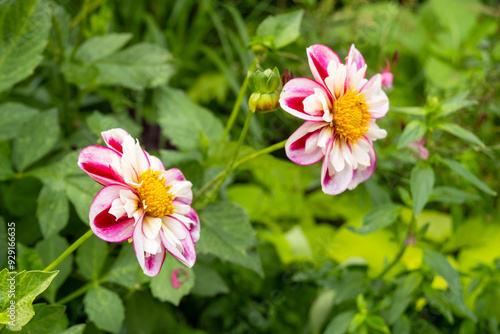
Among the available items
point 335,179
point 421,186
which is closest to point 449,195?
point 421,186

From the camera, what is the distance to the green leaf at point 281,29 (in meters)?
0.85

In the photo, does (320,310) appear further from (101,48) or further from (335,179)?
(101,48)

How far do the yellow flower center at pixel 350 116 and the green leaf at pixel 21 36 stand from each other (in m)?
0.57

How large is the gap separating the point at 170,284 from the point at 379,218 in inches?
15.2

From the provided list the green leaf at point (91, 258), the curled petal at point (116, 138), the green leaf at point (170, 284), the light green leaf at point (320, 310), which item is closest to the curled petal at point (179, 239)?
the curled petal at point (116, 138)

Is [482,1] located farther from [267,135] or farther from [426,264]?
[426,264]

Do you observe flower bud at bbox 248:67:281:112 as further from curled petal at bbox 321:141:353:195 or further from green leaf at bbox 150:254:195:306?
green leaf at bbox 150:254:195:306

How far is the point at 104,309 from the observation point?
0.79 meters

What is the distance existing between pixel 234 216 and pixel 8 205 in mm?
448

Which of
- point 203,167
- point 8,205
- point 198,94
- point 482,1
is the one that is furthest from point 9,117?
point 482,1

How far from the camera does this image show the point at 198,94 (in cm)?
153

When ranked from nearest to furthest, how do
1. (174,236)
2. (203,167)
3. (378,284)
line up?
1. (174,236)
2. (203,167)
3. (378,284)

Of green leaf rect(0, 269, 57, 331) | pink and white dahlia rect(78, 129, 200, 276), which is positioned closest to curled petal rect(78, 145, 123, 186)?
pink and white dahlia rect(78, 129, 200, 276)

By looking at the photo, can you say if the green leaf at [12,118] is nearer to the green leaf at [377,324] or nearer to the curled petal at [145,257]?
the curled petal at [145,257]
